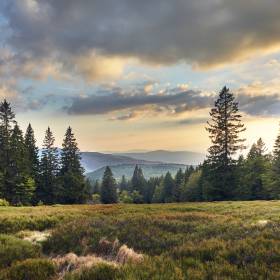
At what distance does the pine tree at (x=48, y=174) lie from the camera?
5903 centimetres

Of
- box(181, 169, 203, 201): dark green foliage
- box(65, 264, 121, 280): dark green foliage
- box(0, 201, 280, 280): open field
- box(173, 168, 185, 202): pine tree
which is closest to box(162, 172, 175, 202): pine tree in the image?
box(173, 168, 185, 202): pine tree

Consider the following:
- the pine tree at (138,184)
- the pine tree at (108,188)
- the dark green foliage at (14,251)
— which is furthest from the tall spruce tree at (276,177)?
the pine tree at (138,184)

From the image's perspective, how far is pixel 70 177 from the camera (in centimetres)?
5794

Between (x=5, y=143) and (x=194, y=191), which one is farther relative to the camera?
(x=194, y=191)

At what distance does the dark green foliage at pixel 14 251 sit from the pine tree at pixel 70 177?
46457 mm

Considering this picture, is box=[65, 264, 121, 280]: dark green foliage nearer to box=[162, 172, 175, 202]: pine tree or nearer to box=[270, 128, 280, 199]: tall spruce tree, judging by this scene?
box=[270, 128, 280, 199]: tall spruce tree

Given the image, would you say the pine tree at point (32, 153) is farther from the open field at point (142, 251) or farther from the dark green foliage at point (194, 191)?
the open field at point (142, 251)

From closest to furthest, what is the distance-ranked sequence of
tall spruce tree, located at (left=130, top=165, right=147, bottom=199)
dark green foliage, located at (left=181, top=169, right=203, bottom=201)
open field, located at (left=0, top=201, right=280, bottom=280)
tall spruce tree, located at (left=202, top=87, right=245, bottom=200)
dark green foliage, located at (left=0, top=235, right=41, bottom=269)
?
1. open field, located at (left=0, top=201, right=280, bottom=280)
2. dark green foliage, located at (left=0, top=235, right=41, bottom=269)
3. tall spruce tree, located at (left=202, top=87, right=245, bottom=200)
4. dark green foliage, located at (left=181, top=169, right=203, bottom=201)
5. tall spruce tree, located at (left=130, top=165, right=147, bottom=199)

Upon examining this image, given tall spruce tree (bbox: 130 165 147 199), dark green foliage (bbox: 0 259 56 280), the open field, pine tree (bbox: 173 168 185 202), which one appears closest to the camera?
the open field

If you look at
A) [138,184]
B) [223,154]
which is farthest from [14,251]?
[138,184]

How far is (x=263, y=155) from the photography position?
60000mm

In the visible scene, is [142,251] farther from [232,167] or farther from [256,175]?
[256,175]

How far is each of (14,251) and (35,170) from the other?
171 feet

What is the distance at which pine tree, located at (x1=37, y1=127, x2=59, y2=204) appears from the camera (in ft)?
194
